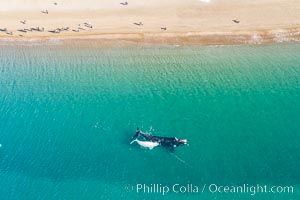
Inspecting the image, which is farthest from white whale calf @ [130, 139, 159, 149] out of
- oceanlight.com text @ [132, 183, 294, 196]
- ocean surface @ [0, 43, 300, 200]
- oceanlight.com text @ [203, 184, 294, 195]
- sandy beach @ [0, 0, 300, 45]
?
sandy beach @ [0, 0, 300, 45]

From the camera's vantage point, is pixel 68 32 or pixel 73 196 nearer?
pixel 73 196

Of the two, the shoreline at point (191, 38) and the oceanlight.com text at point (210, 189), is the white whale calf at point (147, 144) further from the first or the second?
the shoreline at point (191, 38)

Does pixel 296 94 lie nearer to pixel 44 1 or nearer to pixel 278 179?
pixel 278 179

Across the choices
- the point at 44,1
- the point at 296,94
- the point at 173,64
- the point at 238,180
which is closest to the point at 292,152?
the point at 238,180

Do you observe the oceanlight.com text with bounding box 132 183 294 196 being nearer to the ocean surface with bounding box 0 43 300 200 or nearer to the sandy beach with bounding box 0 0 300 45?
the ocean surface with bounding box 0 43 300 200

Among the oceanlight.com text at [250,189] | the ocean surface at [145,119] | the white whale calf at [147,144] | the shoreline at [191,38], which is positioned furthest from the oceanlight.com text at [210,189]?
the shoreline at [191,38]
